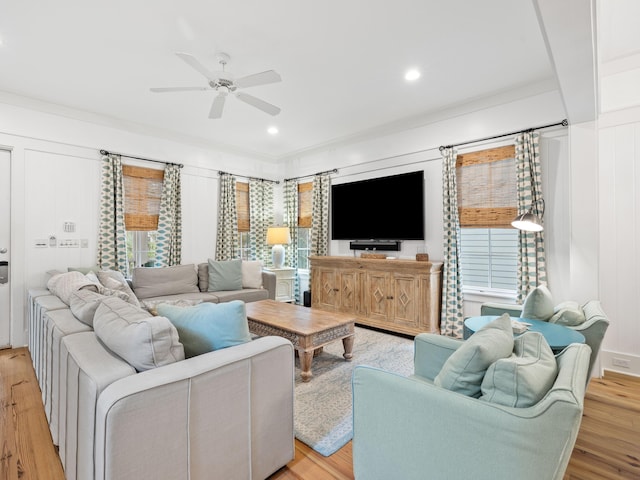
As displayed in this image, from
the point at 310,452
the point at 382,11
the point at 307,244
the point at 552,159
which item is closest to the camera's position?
the point at 310,452

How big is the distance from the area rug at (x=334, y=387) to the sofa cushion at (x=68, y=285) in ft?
6.15

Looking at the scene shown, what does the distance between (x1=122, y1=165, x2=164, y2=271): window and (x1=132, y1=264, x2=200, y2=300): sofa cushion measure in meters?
0.59

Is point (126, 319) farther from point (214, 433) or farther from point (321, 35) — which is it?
point (321, 35)

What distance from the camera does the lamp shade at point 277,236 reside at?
18.8ft

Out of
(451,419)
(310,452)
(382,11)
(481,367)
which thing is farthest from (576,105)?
(310,452)

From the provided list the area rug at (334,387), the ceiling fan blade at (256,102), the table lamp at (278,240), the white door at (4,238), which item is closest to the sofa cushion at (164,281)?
the white door at (4,238)

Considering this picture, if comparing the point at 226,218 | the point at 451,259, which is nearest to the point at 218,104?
the point at 226,218

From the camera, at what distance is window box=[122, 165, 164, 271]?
4.51 metres

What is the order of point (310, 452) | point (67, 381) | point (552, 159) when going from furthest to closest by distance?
point (552, 159)
point (310, 452)
point (67, 381)

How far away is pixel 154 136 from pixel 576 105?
5.05 metres

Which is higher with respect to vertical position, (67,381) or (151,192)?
(151,192)

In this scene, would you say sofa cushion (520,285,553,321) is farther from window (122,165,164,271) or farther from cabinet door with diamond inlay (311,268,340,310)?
window (122,165,164,271)

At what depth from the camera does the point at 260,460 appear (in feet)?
5.19

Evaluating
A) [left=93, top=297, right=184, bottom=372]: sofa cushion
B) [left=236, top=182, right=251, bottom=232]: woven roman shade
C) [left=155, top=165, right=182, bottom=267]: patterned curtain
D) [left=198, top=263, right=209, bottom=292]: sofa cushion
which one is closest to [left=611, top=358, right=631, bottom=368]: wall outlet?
[left=93, top=297, right=184, bottom=372]: sofa cushion
